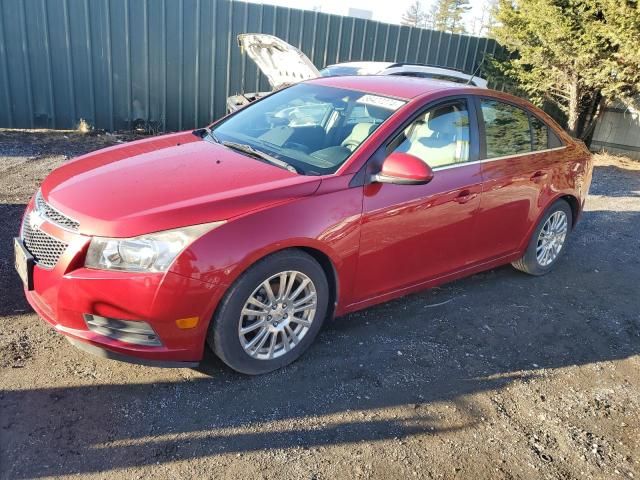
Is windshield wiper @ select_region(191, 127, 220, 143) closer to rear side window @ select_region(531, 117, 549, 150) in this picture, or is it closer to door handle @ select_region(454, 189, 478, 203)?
door handle @ select_region(454, 189, 478, 203)

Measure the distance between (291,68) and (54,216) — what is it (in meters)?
5.56

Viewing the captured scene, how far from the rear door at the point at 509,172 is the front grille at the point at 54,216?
9.05ft

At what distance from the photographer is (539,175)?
458 centimetres

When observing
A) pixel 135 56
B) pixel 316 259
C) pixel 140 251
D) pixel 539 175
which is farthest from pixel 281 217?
pixel 135 56

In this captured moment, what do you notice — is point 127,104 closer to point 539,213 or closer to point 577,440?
point 539,213

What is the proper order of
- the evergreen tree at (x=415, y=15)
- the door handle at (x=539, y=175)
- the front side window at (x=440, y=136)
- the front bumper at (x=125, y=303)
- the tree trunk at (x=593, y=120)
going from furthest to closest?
the evergreen tree at (x=415, y=15), the tree trunk at (x=593, y=120), the door handle at (x=539, y=175), the front side window at (x=440, y=136), the front bumper at (x=125, y=303)

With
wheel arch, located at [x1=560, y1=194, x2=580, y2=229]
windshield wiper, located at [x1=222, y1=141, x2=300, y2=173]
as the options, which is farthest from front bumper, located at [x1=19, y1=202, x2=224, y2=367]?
wheel arch, located at [x1=560, y1=194, x2=580, y2=229]

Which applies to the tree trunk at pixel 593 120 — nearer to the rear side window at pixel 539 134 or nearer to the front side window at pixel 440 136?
the rear side window at pixel 539 134

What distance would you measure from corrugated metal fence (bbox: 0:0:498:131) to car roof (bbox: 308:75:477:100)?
5.79m

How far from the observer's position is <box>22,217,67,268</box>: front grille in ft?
9.38

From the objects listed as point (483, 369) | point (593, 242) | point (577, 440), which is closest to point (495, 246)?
point (483, 369)

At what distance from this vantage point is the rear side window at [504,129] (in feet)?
13.9

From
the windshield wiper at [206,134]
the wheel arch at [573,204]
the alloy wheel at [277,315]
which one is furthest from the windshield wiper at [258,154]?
the wheel arch at [573,204]

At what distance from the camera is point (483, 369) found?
3555 mm
